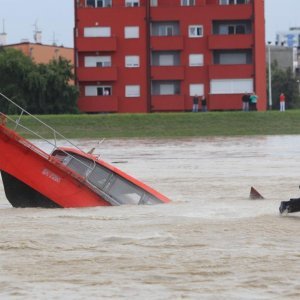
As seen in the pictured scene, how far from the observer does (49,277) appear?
1194 centimetres

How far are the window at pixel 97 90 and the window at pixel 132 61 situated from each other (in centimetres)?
251

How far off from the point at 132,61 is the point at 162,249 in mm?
71953

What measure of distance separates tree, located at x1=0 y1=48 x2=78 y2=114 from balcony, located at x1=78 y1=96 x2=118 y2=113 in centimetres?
189

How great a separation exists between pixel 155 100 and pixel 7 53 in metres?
14.4

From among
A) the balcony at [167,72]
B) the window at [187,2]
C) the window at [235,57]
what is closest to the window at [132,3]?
the window at [187,2]

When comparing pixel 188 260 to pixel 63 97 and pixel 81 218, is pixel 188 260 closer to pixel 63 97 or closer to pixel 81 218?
pixel 81 218

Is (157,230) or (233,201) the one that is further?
(233,201)

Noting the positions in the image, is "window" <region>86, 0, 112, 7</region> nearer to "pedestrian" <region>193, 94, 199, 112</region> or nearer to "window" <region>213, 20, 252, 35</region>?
"window" <region>213, 20, 252, 35</region>

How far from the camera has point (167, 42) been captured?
84.7 meters

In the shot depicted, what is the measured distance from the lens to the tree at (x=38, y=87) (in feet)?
270

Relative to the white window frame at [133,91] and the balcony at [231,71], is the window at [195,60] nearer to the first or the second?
the balcony at [231,71]

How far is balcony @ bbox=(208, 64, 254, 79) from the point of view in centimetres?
8438

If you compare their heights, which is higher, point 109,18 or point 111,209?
point 109,18

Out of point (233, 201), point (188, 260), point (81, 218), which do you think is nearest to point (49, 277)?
point (188, 260)
